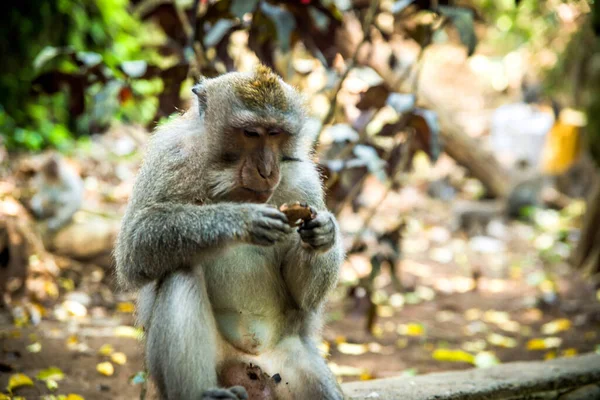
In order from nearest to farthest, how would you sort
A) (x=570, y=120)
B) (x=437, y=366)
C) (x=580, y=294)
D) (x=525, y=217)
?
1. (x=437, y=366)
2. (x=580, y=294)
3. (x=525, y=217)
4. (x=570, y=120)

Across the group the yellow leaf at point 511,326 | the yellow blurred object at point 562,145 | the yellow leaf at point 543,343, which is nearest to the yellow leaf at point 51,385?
the yellow leaf at point 543,343

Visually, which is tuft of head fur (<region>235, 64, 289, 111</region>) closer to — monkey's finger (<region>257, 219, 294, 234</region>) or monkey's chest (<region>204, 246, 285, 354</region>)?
monkey's finger (<region>257, 219, 294, 234</region>)

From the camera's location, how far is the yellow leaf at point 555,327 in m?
7.09

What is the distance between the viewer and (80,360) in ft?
16.1

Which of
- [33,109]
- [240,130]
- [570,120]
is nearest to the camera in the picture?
[240,130]

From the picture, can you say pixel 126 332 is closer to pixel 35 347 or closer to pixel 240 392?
pixel 35 347

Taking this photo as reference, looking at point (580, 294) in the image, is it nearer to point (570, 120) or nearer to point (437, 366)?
point (437, 366)

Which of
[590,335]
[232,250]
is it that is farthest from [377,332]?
[232,250]

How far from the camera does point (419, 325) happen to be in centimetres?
720

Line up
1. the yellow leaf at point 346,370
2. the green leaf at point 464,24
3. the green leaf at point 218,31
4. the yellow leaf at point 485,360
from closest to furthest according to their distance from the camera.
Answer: the green leaf at point 464,24, the green leaf at point 218,31, the yellow leaf at point 346,370, the yellow leaf at point 485,360

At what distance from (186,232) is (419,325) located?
4.59 meters

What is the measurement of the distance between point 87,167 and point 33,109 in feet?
3.67

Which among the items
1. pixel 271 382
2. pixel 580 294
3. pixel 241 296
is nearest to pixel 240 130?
pixel 241 296

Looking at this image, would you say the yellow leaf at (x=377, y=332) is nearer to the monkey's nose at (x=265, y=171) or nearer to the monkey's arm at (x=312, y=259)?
the monkey's arm at (x=312, y=259)
